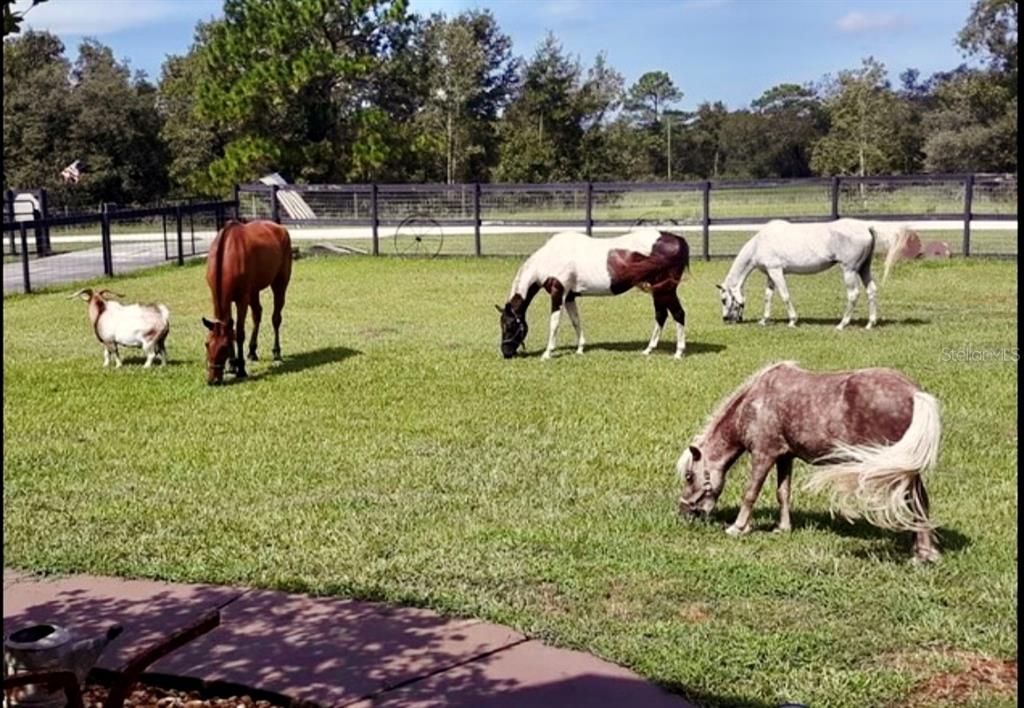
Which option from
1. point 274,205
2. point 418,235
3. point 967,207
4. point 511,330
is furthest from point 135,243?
point 967,207

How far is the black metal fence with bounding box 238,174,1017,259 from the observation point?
21.0m

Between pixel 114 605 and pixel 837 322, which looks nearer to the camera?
pixel 114 605

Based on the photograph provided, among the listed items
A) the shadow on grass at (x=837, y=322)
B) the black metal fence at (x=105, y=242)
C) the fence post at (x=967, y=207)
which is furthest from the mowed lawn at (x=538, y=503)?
the fence post at (x=967, y=207)

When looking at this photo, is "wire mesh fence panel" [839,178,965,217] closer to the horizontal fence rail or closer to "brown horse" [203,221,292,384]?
the horizontal fence rail

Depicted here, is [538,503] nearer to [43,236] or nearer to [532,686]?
[532,686]

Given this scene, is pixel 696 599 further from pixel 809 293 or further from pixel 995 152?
pixel 995 152

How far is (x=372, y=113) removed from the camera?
35.4m

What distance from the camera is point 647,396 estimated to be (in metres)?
8.66

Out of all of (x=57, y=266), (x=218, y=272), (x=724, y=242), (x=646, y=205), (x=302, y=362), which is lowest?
(x=302, y=362)

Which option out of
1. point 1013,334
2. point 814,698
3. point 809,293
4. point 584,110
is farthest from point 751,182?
point 584,110

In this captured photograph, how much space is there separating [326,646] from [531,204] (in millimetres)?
19963

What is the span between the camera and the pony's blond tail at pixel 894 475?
4.38 metres

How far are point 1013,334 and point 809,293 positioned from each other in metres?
4.07

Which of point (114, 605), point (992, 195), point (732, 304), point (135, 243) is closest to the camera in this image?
point (114, 605)
